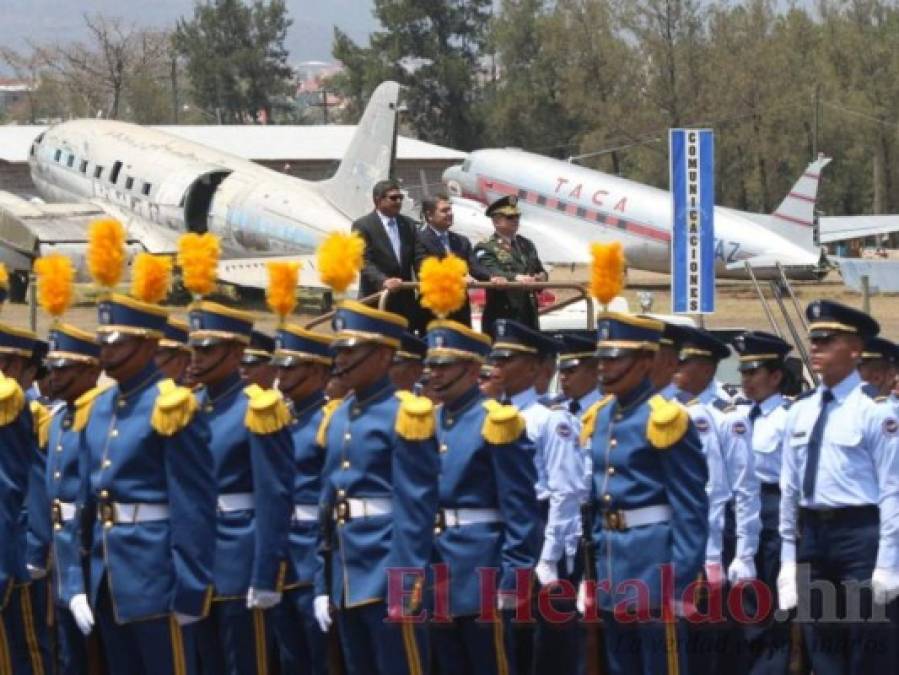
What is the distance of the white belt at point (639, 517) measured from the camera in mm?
8398

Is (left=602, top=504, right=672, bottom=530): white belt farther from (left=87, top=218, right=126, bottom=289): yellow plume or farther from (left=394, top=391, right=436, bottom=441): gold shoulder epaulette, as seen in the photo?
(left=87, top=218, right=126, bottom=289): yellow plume

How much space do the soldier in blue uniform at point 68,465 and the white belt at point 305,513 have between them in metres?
0.98

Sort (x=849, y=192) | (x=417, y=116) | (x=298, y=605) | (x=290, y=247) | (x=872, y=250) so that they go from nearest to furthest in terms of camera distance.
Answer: (x=298, y=605) → (x=290, y=247) → (x=872, y=250) → (x=849, y=192) → (x=417, y=116)

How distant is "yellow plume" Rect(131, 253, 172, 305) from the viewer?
352 inches

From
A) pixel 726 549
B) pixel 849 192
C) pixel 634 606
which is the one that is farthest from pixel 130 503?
pixel 849 192

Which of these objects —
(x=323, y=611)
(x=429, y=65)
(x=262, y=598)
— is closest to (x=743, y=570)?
(x=323, y=611)

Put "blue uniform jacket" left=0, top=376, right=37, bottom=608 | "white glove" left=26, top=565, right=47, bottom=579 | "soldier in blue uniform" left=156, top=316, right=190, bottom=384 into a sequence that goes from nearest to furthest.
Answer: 1. "blue uniform jacket" left=0, top=376, right=37, bottom=608
2. "white glove" left=26, top=565, right=47, bottom=579
3. "soldier in blue uniform" left=156, top=316, right=190, bottom=384

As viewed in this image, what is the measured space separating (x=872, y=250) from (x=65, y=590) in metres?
48.9

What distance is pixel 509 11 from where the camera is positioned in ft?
244

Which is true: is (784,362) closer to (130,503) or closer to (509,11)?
(130,503)

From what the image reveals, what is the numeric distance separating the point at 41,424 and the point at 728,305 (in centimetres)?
2634

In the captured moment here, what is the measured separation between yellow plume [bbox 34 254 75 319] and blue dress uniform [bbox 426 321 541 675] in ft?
5.53

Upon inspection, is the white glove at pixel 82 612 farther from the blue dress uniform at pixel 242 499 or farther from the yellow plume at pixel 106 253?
the yellow plume at pixel 106 253

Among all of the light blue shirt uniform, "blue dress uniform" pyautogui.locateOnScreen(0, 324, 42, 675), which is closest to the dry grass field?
"blue dress uniform" pyautogui.locateOnScreen(0, 324, 42, 675)
